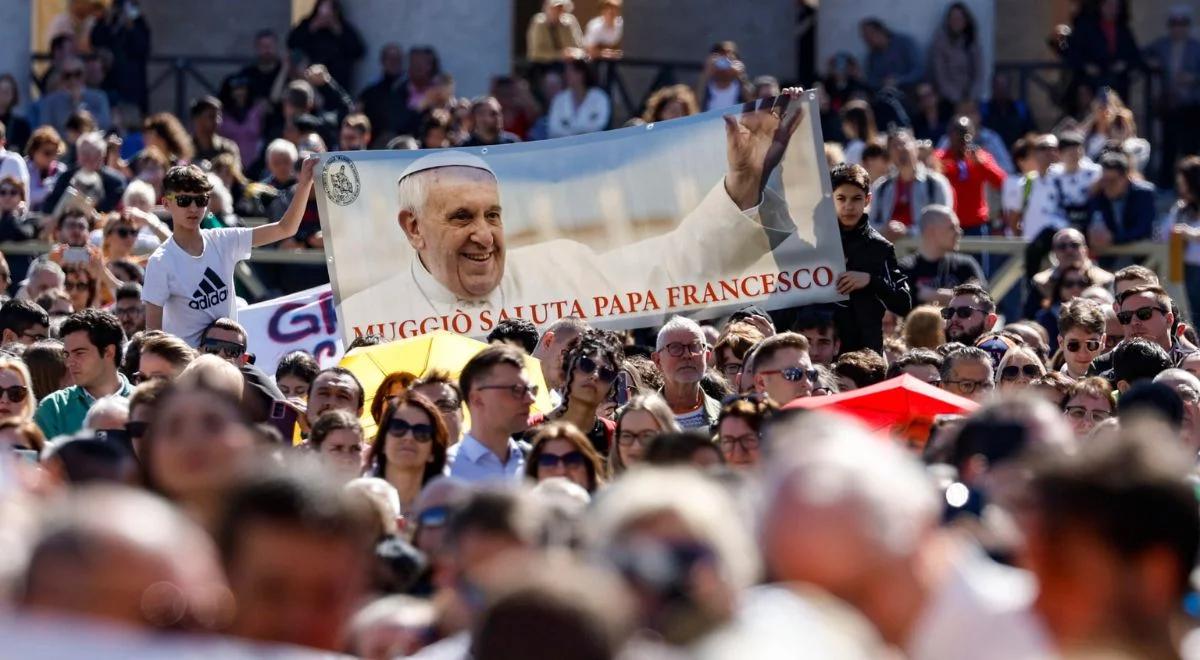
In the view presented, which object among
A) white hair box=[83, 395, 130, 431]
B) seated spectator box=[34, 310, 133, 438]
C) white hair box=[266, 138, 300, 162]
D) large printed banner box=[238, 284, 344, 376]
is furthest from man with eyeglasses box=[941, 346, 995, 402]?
white hair box=[266, 138, 300, 162]

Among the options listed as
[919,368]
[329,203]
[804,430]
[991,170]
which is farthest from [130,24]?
[804,430]

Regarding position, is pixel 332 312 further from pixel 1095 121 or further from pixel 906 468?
pixel 906 468

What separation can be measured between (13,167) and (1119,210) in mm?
7182

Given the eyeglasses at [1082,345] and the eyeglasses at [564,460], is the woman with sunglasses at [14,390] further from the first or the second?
the eyeglasses at [1082,345]

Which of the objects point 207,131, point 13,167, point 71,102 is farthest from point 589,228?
point 71,102

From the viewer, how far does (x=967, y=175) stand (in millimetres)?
16516

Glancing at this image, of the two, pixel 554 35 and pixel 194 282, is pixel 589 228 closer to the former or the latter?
pixel 194 282

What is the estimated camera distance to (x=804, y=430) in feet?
14.7

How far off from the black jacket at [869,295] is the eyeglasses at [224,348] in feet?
9.35

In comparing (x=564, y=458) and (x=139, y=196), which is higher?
(x=139, y=196)

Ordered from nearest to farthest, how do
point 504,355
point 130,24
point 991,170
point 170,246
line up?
point 504,355 < point 170,246 < point 991,170 < point 130,24

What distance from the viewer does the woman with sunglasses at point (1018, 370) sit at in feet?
31.7

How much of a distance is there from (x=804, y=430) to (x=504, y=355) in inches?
145

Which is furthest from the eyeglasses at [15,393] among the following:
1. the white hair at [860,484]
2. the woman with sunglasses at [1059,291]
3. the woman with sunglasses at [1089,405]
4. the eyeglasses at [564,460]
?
the woman with sunglasses at [1059,291]
